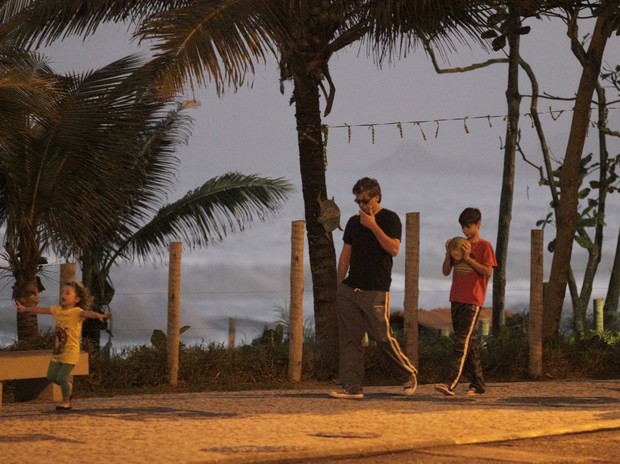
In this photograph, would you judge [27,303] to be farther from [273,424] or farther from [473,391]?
[273,424]

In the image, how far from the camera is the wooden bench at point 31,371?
12.7 m

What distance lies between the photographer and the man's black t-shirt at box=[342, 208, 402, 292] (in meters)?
11.5

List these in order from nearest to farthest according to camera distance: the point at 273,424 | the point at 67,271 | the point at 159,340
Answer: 1. the point at 273,424
2. the point at 67,271
3. the point at 159,340

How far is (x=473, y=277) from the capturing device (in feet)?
40.0

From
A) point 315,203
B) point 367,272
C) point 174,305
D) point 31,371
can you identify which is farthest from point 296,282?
point 31,371

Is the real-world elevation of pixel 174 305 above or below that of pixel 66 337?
above

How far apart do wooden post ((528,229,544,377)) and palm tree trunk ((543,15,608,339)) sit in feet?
5.98

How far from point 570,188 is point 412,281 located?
4.04m

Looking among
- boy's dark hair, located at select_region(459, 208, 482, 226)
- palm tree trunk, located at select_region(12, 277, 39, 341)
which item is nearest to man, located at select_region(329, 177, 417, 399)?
boy's dark hair, located at select_region(459, 208, 482, 226)

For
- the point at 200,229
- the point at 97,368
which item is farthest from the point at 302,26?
the point at 200,229

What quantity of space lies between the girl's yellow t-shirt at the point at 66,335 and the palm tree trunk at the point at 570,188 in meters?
9.04

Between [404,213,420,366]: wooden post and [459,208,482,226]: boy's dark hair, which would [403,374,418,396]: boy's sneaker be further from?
[404,213,420,366]: wooden post

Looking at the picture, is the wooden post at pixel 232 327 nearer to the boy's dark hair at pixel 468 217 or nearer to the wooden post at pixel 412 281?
the wooden post at pixel 412 281

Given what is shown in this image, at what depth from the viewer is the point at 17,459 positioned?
26.1ft
